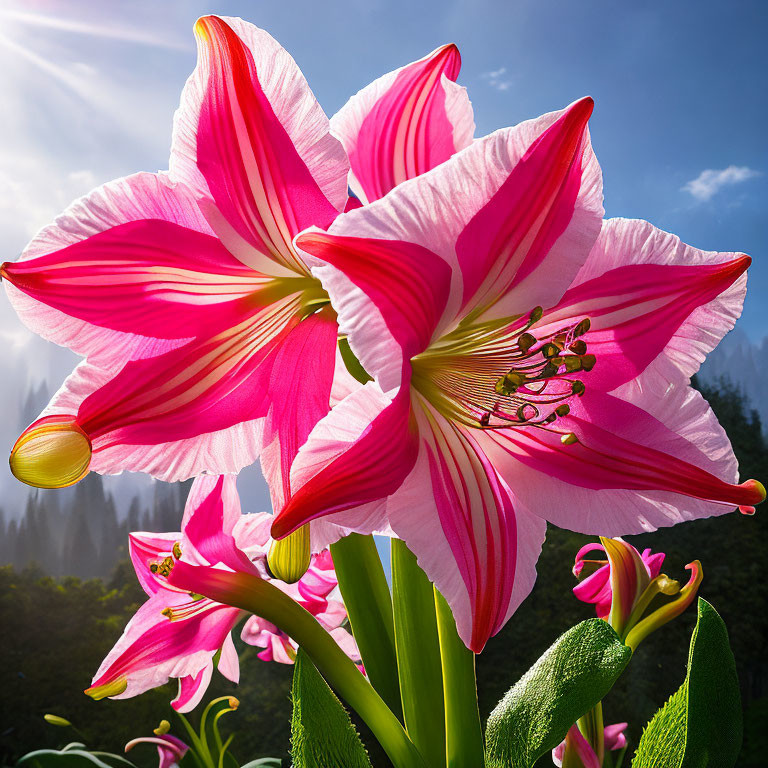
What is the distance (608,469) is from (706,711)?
12cm

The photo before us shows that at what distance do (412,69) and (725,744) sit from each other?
0.24m

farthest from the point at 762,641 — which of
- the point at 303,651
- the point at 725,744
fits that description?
the point at 303,651

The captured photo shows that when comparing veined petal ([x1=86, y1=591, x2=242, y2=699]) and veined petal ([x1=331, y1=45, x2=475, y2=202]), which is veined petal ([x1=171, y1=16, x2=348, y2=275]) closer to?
veined petal ([x1=331, y1=45, x2=475, y2=202])

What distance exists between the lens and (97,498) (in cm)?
189

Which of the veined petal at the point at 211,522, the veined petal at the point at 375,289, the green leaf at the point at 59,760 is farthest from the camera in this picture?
the green leaf at the point at 59,760

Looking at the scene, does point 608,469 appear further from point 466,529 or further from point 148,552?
point 148,552

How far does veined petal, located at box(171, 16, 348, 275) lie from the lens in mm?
156

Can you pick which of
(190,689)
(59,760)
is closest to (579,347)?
(190,689)

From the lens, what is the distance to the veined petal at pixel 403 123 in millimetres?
196

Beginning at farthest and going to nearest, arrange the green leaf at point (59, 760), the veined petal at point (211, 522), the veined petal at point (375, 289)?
1. the green leaf at point (59, 760)
2. the veined petal at point (211, 522)
3. the veined petal at point (375, 289)

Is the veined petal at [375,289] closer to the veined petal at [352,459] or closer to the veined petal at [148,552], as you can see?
the veined petal at [352,459]

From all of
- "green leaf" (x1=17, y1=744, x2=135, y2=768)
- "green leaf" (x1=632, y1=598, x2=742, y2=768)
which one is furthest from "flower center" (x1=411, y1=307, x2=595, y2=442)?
"green leaf" (x1=17, y1=744, x2=135, y2=768)

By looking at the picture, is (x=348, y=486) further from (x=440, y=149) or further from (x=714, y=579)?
(x=714, y=579)

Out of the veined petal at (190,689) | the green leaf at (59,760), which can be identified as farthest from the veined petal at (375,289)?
the green leaf at (59,760)
